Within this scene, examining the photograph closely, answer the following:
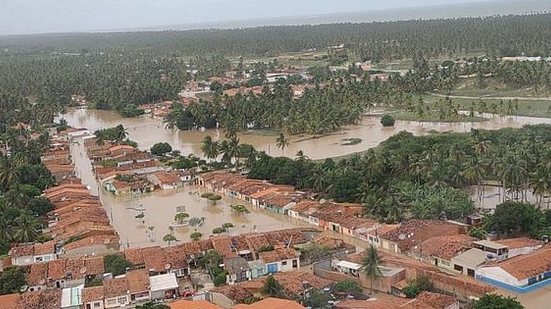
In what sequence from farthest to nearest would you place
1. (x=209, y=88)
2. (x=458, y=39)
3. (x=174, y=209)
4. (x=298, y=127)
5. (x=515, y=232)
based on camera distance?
(x=458, y=39) → (x=209, y=88) → (x=298, y=127) → (x=174, y=209) → (x=515, y=232)

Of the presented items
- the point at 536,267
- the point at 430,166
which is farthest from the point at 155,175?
the point at 536,267

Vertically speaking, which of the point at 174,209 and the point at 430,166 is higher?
the point at 430,166

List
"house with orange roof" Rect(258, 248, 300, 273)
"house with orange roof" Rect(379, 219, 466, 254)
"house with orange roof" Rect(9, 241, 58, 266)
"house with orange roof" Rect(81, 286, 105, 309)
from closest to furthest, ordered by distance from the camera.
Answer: "house with orange roof" Rect(81, 286, 105, 309) < "house with orange roof" Rect(258, 248, 300, 273) < "house with orange roof" Rect(379, 219, 466, 254) < "house with orange roof" Rect(9, 241, 58, 266)

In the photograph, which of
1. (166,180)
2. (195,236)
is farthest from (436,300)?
(166,180)

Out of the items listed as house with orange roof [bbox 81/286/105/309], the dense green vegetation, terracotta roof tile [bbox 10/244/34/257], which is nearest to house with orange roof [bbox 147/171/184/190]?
the dense green vegetation

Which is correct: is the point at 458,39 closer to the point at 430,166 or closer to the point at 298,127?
the point at 298,127

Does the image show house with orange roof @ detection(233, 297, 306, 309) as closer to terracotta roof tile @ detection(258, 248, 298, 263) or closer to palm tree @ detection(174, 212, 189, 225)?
terracotta roof tile @ detection(258, 248, 298, 263)

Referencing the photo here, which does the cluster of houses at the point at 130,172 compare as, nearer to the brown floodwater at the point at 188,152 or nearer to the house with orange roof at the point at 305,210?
the brown floodwater at the point at 188,152
